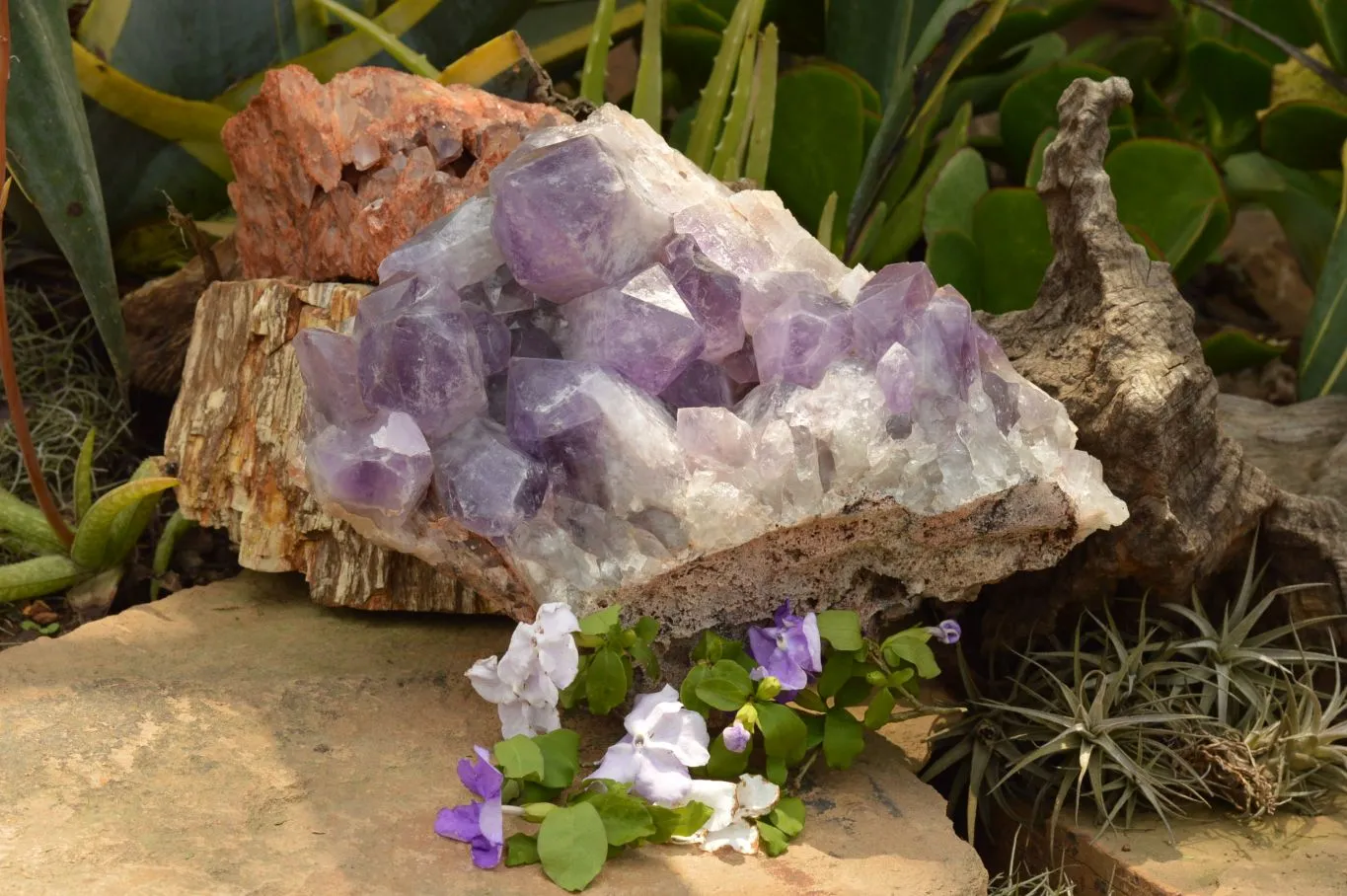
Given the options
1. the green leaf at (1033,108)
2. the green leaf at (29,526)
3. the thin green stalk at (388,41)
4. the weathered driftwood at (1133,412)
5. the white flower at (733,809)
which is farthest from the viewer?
the green leaf at (1033,108)

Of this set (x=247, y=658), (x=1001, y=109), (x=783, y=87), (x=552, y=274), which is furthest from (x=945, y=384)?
(x=1001, y=109)

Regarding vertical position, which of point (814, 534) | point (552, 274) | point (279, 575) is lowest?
point (279, 575)

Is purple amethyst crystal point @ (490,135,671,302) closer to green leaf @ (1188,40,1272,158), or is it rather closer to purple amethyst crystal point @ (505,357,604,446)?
purple amethyst crystal point @ (505,357,604,446)

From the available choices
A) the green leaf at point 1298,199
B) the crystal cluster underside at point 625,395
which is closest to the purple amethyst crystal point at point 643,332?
the crystal cluster underside at point 625,395

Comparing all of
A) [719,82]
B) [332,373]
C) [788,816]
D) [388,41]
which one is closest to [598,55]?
[719,82]

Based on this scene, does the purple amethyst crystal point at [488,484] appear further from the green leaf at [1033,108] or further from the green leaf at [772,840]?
the green leaf at [1033,108]

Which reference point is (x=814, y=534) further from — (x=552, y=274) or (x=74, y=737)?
(x=74, y=737)
